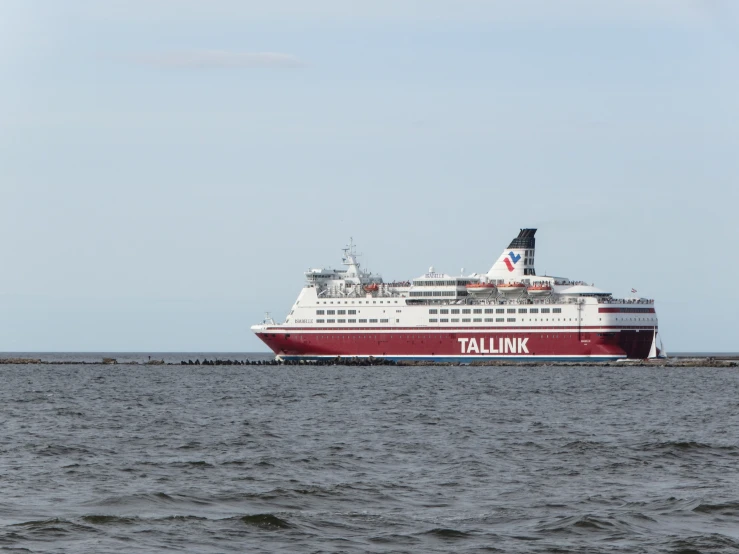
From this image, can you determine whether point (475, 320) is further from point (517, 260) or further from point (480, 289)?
point (517, 260)

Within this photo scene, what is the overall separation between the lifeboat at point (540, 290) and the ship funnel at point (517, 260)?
14.2ft

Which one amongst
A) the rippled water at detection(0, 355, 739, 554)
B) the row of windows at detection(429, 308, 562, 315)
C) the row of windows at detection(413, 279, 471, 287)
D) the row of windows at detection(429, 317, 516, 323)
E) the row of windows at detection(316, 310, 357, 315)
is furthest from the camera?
the row of windows at detection(316, 310, 357, 315)

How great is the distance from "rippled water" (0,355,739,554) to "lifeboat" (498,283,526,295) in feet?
144

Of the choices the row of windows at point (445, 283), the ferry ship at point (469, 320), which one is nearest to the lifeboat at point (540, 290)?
the ferry ship at point (469, 320)

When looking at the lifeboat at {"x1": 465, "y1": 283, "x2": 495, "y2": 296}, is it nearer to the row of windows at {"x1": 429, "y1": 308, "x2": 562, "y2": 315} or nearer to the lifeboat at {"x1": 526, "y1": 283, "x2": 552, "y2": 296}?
the row of windows at {"x1": 429, "y1": 308, "x2": 562, "y2": 315}

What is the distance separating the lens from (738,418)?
40.9m

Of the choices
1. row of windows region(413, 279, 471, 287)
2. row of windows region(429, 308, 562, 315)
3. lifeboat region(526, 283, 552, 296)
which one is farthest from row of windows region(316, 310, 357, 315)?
lifeboat region(526, 283, 552, 296)

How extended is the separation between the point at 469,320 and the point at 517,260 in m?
9.53

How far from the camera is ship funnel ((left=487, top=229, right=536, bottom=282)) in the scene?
9892 centimetres

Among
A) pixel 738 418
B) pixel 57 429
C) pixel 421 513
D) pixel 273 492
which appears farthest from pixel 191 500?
pixel 738 418

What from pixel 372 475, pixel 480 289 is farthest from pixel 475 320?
pixel 372 475

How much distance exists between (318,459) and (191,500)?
21.8 ft

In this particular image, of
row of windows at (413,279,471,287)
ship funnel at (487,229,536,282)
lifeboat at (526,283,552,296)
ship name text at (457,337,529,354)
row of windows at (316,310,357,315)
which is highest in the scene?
ship funnel at (487,229,536,282)

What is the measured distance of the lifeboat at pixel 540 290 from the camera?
9331 cm
